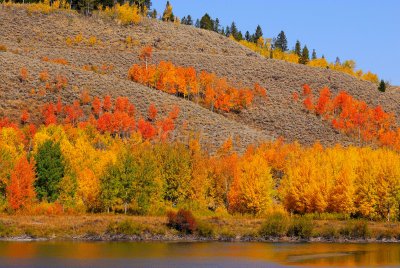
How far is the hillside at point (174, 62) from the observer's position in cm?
11419

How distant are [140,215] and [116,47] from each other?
104 m

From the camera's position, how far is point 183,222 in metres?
62.4

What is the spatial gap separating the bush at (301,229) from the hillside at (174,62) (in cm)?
4048

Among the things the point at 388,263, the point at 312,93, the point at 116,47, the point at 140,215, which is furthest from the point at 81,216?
the point at 116,47

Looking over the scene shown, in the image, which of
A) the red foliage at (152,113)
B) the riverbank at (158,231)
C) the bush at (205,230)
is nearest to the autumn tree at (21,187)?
the riverbank at (158,231)

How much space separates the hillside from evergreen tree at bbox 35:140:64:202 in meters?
33.6

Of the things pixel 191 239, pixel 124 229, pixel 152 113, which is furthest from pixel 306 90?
pixel 124 229

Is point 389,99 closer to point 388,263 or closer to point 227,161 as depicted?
point 227,161

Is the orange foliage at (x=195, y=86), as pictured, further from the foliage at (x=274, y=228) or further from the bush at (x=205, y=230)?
the bush at (x=205, y=230)

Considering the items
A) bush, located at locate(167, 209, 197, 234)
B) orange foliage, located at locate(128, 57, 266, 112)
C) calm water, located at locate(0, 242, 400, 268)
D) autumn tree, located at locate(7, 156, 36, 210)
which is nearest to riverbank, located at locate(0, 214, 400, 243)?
bush, located at locate(167, 209, 197, 234)

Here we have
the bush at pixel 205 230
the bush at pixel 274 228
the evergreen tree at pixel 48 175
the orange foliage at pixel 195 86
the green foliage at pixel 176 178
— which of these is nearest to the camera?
the bush at pixel 205 230

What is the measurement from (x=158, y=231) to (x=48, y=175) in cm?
1646

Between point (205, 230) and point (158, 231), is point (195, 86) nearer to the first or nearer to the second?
point (205, 230)

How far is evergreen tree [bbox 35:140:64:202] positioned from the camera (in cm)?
7062
